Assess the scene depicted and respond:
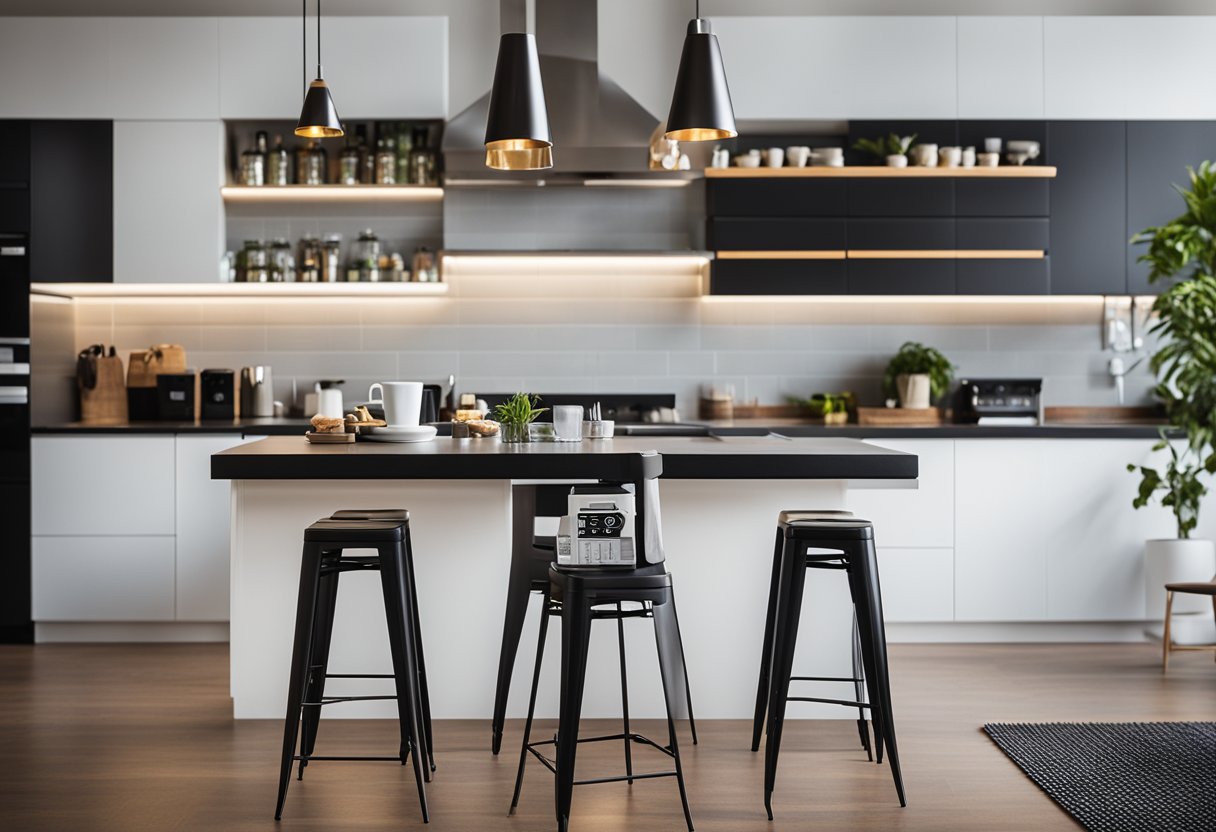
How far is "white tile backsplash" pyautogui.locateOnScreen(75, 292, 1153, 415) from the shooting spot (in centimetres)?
560

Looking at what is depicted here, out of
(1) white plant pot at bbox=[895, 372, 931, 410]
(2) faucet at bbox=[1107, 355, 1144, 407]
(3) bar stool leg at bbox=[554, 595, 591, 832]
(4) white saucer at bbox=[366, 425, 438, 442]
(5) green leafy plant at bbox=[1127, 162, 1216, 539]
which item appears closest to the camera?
(3) bar stool leg at bbox=[554, 595, 591, 832]

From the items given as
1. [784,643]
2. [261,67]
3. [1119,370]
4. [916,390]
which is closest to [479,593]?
[784,643]

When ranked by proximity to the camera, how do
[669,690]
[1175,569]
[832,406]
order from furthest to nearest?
[832,406]
[1175,569]
[669,690]

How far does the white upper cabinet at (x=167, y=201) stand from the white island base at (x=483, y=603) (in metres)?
2.01

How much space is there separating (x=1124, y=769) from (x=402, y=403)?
238 centimetres

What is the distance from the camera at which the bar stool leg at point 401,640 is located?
113 inches

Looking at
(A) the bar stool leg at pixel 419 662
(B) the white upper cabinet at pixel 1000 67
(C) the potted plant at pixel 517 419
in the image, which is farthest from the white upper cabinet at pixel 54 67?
(B) the white upper cabinet at pixel 1000 67

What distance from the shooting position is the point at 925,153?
5211 mm

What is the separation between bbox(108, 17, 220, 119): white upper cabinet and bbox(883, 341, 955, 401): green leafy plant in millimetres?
3439

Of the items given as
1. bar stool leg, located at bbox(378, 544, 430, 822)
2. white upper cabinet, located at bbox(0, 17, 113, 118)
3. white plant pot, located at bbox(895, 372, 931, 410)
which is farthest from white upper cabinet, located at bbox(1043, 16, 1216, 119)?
white upper cabinet, located at bbox(0, 17, 113, 118)

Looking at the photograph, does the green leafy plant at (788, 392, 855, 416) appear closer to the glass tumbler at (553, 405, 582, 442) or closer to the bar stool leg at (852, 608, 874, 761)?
the bar stool leg at (852, 608, 874, 761)

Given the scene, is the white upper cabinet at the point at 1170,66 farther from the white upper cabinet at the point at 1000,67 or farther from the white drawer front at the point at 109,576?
the white drawer front at the point at 109,576

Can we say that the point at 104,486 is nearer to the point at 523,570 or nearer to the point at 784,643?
the point at 523,570

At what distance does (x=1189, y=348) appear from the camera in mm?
4730
